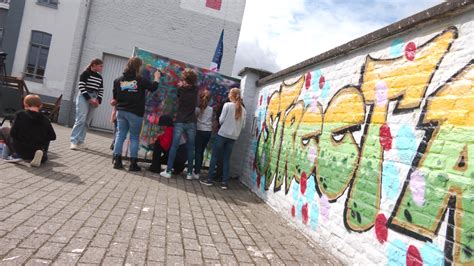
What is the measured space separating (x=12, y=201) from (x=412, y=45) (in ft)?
13.0

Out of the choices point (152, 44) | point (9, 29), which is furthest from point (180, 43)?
point (9, 29)

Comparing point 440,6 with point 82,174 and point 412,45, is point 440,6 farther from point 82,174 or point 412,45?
point 82,174

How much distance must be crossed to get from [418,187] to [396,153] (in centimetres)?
39

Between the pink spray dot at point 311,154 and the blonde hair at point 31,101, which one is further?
the blonde hair at point 31,101

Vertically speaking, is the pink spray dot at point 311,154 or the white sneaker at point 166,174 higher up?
the pink spray dot at point 311,154

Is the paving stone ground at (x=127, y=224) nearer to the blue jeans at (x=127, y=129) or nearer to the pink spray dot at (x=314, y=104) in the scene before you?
the blue jeans at (x=127, y=129)

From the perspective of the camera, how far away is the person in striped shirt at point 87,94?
7590 mm

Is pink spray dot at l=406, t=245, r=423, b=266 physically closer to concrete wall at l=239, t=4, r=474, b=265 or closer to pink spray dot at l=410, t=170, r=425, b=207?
concrete wall at l=239, t=4, r=474, b=265

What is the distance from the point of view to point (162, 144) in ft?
23.2

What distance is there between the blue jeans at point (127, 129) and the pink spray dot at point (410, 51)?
4.64 meters

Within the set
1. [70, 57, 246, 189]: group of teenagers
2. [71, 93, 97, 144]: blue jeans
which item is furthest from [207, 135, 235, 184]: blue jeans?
[71, 93, 97, 144]: blue jeans

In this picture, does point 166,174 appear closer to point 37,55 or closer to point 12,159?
point 12,159

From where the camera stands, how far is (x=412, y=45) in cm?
325

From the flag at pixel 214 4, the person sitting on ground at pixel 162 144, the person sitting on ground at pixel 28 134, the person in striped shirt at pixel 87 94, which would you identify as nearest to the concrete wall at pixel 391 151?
the person sitting on ground at pixel 162 144
